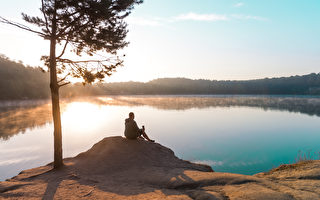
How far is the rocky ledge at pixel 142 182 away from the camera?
486 cm

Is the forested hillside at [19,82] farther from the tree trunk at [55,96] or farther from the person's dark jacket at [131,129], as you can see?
the person's dark jacket at [131,129]

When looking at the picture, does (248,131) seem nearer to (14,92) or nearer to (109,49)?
(109,49)

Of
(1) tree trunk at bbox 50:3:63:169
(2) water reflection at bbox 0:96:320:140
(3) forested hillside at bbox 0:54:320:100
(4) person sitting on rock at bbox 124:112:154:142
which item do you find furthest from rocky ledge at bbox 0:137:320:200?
(3) forested hillside at bbox 0:54:320:100

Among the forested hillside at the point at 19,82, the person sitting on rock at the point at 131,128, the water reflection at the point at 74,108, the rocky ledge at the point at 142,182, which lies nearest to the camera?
the rocky ledge at the point at 142,182

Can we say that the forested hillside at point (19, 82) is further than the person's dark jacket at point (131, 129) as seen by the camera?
Yes

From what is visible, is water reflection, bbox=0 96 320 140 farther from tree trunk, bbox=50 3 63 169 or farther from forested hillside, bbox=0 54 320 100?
forested hillside, bbox=0 54 320 100

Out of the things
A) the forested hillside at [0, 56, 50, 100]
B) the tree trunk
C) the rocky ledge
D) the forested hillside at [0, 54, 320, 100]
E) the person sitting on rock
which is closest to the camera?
the rocky ledge

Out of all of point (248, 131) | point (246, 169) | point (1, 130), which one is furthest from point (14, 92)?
point (246, 169)

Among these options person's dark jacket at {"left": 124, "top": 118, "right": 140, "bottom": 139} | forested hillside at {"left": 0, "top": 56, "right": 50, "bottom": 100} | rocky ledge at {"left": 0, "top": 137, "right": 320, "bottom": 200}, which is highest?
forested hillside at {"left": 0, "top": 56, "right": 50, "bottom": 100}

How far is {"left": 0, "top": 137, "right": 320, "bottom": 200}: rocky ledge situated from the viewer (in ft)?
15.9

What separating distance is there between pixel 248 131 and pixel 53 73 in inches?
901

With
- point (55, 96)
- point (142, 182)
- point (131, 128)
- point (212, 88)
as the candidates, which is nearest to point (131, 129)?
point (131, 128)

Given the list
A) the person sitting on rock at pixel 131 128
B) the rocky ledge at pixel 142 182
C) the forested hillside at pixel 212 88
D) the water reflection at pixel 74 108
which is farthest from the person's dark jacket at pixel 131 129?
the forested hillside at pixel 212 88

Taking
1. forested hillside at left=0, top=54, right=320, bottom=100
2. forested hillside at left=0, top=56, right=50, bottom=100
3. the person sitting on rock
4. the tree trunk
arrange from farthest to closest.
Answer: forested hillside at left=0, top=54, right=320, bottom=100
forested hillside at left=0, top=56, right=50, bottom=100
the person sitting on rock
the tree trunk
